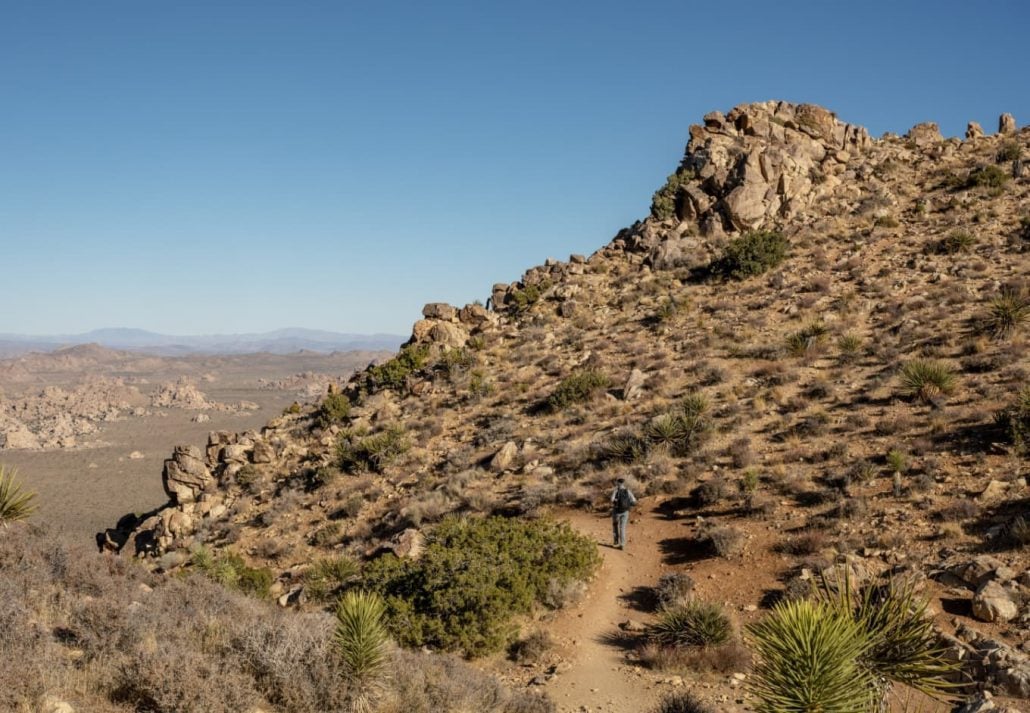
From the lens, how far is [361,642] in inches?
252

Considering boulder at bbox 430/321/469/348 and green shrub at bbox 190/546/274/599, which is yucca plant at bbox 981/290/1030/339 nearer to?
boulder at bbox 430/321/469/348

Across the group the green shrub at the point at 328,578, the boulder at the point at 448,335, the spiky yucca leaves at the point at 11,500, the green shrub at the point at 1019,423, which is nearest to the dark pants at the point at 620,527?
the green shrub at the point at 328,578

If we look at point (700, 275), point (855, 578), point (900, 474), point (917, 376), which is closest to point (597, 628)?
point (855, 578)

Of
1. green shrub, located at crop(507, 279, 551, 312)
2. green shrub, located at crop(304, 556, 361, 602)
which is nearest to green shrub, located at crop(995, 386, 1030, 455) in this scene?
green shrub, located at crop(304, 556, 361, 602)

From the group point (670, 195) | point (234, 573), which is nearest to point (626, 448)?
point (234, 573)

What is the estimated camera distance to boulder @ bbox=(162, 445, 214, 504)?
73.3 feet

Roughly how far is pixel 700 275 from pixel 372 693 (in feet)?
87.5

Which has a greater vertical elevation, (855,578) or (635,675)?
(855,578)

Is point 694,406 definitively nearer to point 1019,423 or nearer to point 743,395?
point 743,395

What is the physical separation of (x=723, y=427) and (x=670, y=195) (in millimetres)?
21085

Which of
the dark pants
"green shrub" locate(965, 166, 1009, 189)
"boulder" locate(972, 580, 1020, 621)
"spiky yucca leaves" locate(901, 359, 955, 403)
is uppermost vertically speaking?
"green shrub" locate(965, 166, 1009, 189)

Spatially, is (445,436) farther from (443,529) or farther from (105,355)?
(105,355)

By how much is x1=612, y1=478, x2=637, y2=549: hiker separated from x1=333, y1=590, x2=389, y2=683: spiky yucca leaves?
6.90 meters

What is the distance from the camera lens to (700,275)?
1163 inches
